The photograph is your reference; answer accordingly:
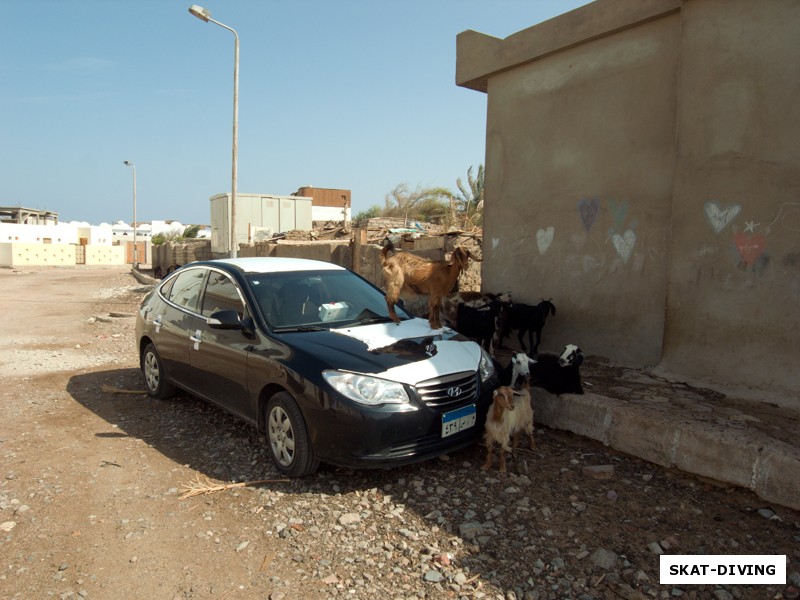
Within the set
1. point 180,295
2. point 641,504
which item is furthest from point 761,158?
point 180,295

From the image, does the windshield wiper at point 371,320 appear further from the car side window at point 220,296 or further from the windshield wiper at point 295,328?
the car side window at point 220,296

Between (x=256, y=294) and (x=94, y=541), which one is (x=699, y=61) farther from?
(x=94, y=541)

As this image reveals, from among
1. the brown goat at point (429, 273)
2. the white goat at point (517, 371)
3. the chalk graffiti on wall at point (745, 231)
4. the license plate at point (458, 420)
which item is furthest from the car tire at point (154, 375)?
the chalk graffiti on wall at point (745, 231)

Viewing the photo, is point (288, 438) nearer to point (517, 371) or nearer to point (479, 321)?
point (517, 371)

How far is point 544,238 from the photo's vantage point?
6.80 meters

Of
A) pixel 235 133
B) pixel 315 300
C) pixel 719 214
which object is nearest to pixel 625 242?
pixel 719 214

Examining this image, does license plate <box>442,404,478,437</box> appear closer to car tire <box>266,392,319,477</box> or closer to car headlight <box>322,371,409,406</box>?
car headlight <box>322,371,409,406</box>

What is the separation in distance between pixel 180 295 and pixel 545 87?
4.84 meters

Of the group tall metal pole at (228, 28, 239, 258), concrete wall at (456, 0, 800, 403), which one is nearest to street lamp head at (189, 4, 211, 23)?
tall metal pole at (228, 28, 239, 258)

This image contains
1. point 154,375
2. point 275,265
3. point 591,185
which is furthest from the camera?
→ point 591,185

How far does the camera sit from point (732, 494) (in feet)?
12.1

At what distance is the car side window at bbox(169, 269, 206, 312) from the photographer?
5483mm

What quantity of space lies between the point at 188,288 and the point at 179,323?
1.31 feet

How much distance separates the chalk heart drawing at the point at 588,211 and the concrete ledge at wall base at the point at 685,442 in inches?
89.1
